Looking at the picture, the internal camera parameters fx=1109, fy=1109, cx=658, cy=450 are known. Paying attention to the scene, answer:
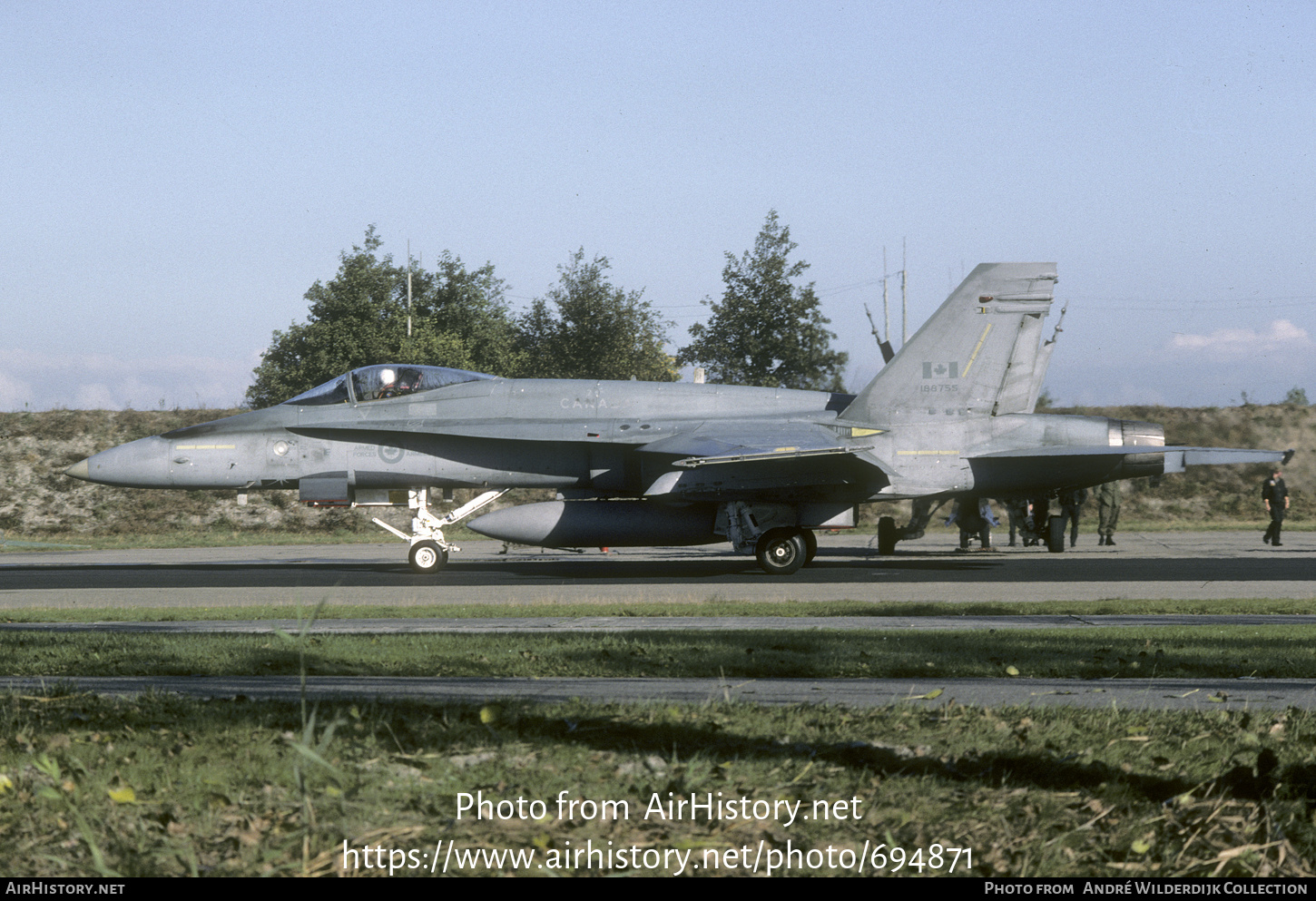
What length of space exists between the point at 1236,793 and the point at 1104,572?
16.2 m

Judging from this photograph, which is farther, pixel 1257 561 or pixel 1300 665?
pixel 1257 561

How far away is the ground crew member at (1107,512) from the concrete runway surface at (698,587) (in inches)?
28.0

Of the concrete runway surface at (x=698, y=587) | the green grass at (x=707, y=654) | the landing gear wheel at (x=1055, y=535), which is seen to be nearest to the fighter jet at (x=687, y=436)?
the concrete runway surface at (x=698, y=587)

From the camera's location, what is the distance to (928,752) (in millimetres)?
5031

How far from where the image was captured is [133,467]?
2083 cm

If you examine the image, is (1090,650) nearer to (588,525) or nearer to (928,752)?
(928,752)

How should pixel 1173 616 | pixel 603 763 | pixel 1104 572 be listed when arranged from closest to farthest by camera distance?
1. pixel 603 763
2. pixel 1173 616
3. pixel 1104 572

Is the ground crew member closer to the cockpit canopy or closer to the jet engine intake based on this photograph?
the jet engine intake

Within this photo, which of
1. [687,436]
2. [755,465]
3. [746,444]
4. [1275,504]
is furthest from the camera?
[1275,504]

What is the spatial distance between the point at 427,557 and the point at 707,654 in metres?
12.9

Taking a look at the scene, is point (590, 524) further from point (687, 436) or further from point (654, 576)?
point (687, 436)

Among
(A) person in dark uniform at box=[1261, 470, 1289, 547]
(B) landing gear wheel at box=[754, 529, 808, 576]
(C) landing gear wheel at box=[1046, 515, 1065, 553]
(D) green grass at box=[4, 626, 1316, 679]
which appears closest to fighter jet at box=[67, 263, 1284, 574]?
(B) landing gear wheel at box=[754, 529, 808, 576]

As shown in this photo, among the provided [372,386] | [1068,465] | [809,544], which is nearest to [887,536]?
[809,544]

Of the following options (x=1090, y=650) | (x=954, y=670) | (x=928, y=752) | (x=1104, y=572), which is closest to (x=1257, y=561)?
(x=1104, y=572)
